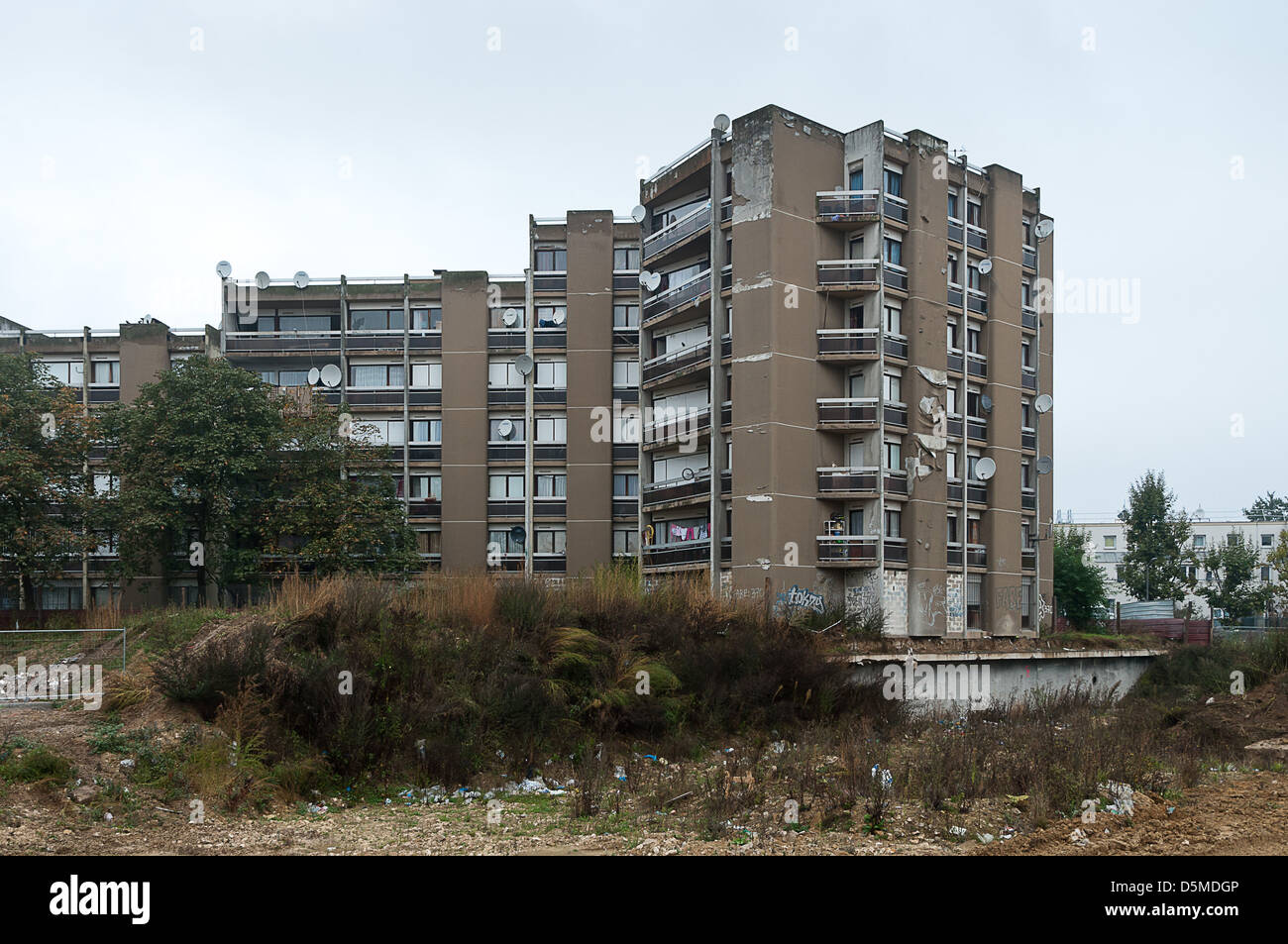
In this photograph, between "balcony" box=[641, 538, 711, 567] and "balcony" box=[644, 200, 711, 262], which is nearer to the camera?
"balcony" box=[641, 538, 711, 567]

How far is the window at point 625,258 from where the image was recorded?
181 feet

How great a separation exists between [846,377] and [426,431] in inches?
972

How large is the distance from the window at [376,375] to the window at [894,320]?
1090 inches

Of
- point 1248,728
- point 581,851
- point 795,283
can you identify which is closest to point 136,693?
point 581,851

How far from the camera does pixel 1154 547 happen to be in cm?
6725

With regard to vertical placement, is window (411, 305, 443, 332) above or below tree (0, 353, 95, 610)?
above

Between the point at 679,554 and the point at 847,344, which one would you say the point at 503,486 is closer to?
the point at 679,554

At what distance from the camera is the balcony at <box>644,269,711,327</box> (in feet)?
147

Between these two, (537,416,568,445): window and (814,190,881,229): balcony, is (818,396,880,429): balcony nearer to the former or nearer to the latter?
(814,190,881,229): balcony

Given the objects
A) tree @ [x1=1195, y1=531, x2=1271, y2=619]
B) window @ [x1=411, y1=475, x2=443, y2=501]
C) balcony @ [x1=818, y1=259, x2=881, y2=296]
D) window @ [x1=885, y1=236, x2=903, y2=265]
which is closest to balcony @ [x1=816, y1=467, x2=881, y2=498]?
balcony @ [x1=818, y1=259, x2=881, y2=296]

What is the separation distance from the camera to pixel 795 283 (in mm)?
41719

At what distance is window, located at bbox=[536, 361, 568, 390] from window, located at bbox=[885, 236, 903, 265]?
2001 cm

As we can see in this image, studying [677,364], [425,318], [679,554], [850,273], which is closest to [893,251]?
[850,273]

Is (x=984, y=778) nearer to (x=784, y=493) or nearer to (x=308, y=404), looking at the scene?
(x=784, y=493)
